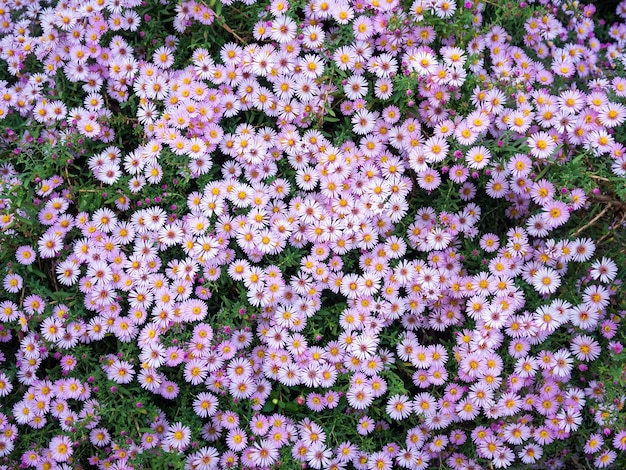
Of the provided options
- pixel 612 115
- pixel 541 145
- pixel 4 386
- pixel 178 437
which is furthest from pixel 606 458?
pixel 4 386

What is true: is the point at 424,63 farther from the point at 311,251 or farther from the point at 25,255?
the point at 25,255

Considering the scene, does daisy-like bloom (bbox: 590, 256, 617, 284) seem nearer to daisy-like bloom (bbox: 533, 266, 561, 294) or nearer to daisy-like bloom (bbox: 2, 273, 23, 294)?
daisy-like bloom (bbox: 533, 266, 561, 294)

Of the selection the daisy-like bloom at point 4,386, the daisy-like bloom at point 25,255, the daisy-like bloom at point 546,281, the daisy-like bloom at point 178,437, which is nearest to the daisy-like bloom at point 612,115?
A: the daisy-like bloom at point 546,281

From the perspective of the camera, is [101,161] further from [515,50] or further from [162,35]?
[515,50]

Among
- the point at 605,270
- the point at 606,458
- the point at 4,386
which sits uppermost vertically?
the point at 605,270

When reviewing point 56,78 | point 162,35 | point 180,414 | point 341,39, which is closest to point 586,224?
point 341,39

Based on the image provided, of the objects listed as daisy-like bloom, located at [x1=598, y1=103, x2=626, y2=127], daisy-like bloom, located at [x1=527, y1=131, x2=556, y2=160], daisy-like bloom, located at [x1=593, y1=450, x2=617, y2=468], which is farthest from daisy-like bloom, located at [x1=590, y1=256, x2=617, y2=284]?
daisy-like bloom, located at [x1=593, y1=450, x2=617, y2=468]

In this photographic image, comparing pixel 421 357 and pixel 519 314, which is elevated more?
pixel 519 314
